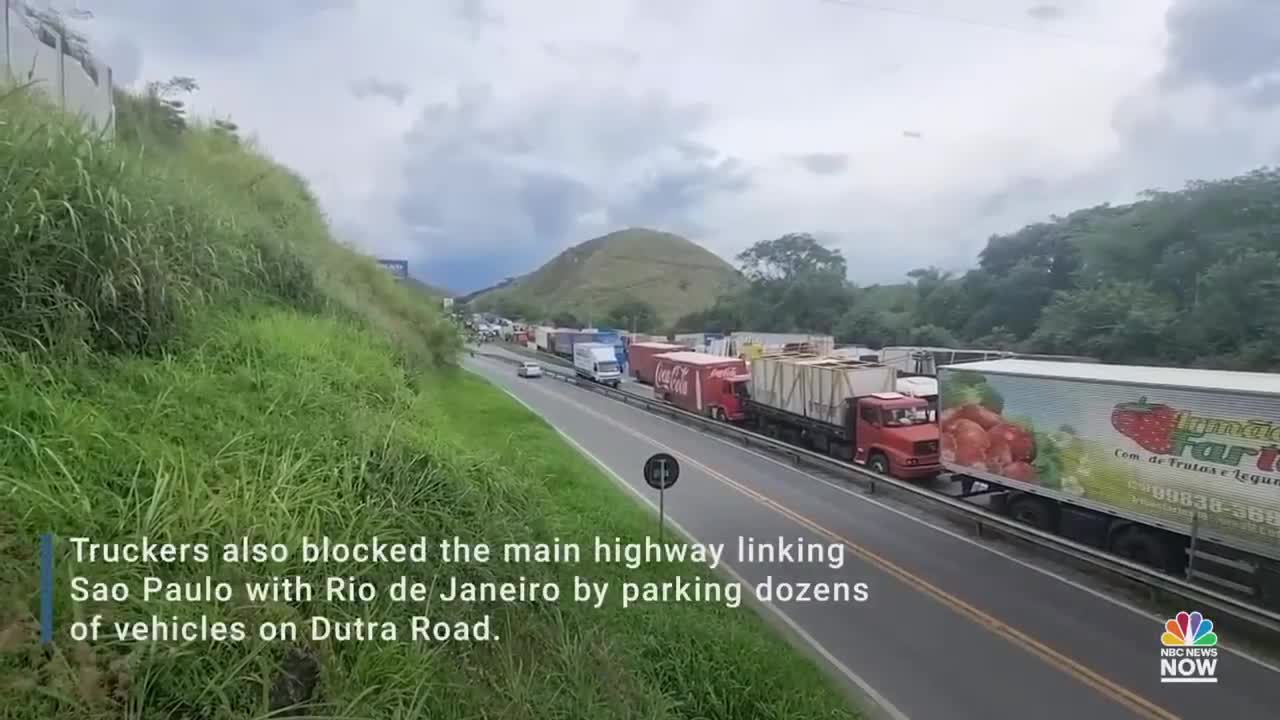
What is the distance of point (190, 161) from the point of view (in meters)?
11.1

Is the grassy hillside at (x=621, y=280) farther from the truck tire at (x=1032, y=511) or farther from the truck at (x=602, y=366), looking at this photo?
the truck tire at (x=1032, y=511)

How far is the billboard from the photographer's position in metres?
7.89

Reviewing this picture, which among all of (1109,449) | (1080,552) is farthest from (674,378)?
(1080,552)

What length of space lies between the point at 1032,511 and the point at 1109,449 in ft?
6.36

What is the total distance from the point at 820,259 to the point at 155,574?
6182 cm

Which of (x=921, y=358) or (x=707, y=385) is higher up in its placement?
(x=921, y=358)

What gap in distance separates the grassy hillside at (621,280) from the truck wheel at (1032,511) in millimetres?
65552

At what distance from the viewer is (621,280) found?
97188 millimetres

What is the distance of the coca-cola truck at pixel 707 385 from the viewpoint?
2273 centimetres

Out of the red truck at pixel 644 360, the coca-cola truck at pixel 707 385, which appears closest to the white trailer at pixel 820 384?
the coca-cola truck at pixel 707 385

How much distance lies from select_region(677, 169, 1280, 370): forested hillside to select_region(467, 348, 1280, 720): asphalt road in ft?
20.2

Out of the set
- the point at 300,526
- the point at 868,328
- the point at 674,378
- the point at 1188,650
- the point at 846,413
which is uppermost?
the point at 868,328

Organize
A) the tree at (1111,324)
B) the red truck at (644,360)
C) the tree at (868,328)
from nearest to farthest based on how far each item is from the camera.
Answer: the tree at (1111,324) < the red truck at (644,360) < the tree at (868,328)

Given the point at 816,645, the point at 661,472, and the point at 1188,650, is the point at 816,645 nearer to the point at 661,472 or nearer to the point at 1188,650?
the point at 661,472
